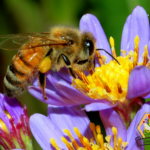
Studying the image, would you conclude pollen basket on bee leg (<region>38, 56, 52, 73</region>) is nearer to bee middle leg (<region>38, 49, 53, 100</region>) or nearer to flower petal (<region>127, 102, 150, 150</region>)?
bee middle leg (<region>38, 49, 53, 100</region>)

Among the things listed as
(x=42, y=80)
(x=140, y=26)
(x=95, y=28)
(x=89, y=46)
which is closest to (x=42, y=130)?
(x=42, y=80)

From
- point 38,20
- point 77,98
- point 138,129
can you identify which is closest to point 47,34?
point 77,98

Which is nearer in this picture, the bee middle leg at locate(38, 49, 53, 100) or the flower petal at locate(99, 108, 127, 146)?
the flower petal at locate(99, 108, 127, 146)

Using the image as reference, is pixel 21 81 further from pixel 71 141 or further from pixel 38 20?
pixel 38 20

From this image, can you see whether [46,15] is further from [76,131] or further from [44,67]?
[76,131]

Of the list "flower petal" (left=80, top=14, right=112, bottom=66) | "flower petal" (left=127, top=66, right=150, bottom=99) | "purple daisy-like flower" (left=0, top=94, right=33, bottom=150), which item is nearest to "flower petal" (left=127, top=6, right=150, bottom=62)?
"flower petal" (left=80, top=14, right=112, bottom=66)

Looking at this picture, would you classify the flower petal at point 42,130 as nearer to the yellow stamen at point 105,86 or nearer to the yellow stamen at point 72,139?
the yellow stamen at point 72,139
